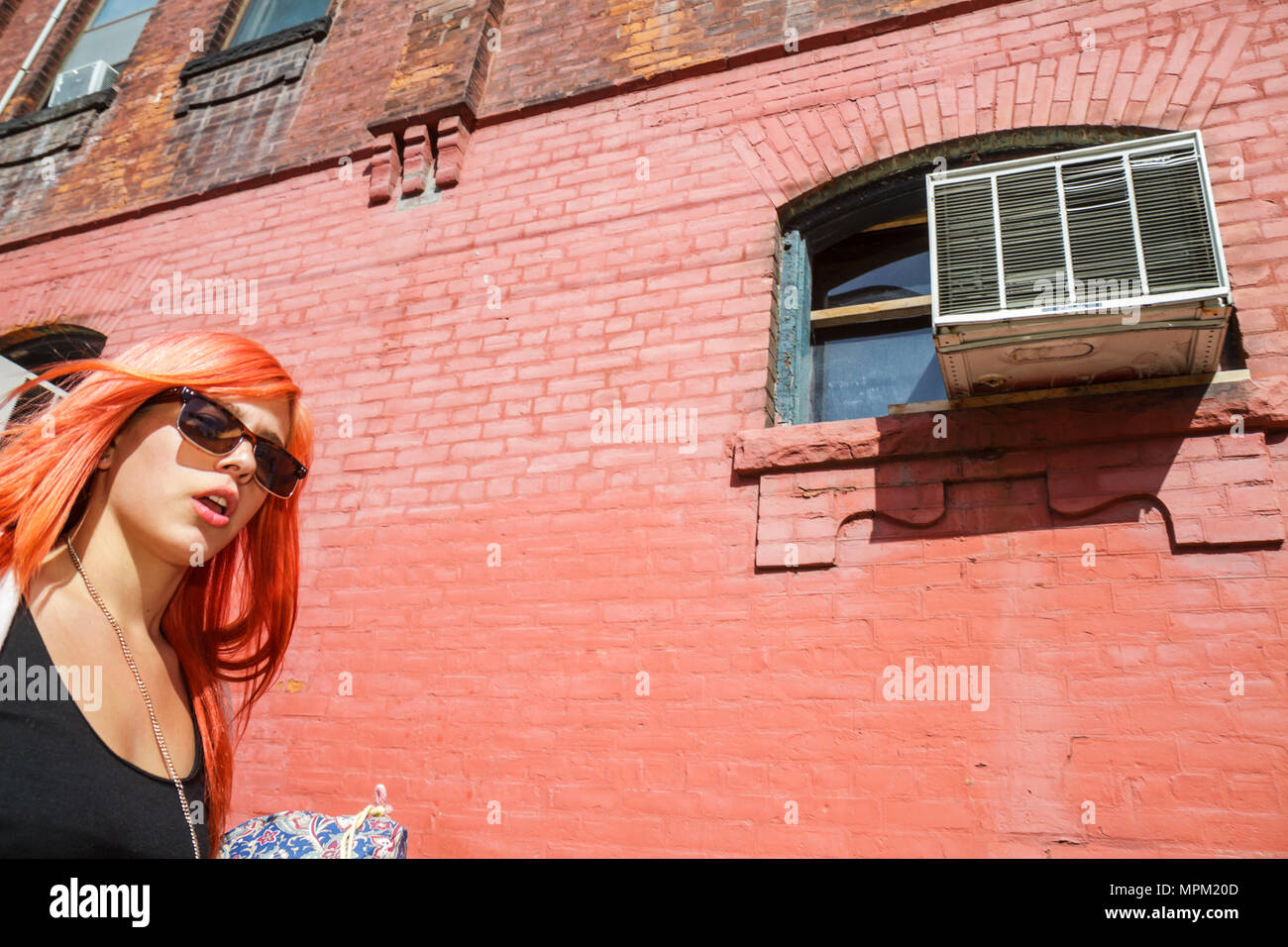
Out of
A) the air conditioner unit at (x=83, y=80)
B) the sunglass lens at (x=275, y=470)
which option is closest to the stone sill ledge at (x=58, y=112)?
the air conditioner unit at (x=83, y=80)

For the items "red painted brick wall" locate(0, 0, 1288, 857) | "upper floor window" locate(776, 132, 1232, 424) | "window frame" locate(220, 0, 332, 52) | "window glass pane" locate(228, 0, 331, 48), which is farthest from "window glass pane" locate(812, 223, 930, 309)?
"window glass pane" locate(228, 0, 331, 48)

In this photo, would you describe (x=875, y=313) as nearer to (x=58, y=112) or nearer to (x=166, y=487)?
(x=166, y=487)

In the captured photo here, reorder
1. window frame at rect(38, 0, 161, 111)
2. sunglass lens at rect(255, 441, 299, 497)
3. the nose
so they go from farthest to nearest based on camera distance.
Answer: window frame at rect(38, 0, 161, 111)
sunglass lens at rect(255, 441, 299, 497)
the nose

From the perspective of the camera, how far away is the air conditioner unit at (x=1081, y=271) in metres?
3.11

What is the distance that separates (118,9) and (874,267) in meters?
8.32

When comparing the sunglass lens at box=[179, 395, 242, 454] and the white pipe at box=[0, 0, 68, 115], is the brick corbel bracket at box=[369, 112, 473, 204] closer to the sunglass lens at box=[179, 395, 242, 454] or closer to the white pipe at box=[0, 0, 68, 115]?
the sunglass lens at box=[179, 395, 242, 454]

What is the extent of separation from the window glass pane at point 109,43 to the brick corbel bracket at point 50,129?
853mm

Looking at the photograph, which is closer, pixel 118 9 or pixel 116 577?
pixel 116 577

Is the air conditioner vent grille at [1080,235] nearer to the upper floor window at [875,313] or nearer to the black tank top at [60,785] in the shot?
the upper floor window at [875,313]

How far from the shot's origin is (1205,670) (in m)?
3.04

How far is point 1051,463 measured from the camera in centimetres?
349

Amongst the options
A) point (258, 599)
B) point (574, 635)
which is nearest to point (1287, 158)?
point (574, 635)

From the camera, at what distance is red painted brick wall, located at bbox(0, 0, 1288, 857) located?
123 inches

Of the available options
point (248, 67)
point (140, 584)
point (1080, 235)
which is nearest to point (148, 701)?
point (140, 584)
